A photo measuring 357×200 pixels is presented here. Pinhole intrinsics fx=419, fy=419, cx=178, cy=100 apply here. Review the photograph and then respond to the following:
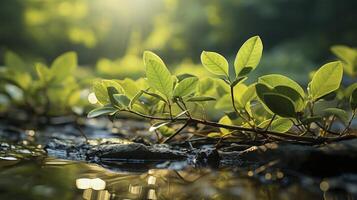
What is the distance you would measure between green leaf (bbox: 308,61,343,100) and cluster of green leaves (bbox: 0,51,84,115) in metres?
0.42

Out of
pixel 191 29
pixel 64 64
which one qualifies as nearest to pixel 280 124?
pixel 64 64

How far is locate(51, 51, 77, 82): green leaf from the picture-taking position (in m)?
0.65

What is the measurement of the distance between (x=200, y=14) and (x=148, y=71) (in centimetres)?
Answer: 482

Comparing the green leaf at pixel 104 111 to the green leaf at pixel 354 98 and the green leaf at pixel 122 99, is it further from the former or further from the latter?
the green leaf at pixel 354 98

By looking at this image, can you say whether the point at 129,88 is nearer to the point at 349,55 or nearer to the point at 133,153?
the point at 133,153

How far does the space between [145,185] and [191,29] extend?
484cm

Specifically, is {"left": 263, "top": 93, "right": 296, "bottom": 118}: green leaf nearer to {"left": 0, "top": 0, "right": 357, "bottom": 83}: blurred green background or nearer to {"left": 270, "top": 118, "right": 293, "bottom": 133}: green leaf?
{"left": 270, "top": 118, "right": 293, "bottom": 133}: green leaf

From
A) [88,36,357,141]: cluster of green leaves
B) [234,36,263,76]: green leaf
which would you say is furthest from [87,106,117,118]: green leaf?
[234,36,263,76]: green leaf

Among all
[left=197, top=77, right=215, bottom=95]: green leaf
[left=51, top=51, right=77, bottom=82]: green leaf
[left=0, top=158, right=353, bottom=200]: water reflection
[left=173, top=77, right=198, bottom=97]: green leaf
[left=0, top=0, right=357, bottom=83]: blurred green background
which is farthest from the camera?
[left=0, top=0, right=357, bottom=83]: blurred green background

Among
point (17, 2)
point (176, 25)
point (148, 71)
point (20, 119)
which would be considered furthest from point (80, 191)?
point (176, 25)

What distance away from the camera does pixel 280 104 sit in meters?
0.33

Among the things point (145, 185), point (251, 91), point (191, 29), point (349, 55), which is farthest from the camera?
point (191, 29)

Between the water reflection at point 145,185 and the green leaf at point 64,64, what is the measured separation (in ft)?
0.99

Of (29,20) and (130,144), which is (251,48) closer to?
(130,144)
